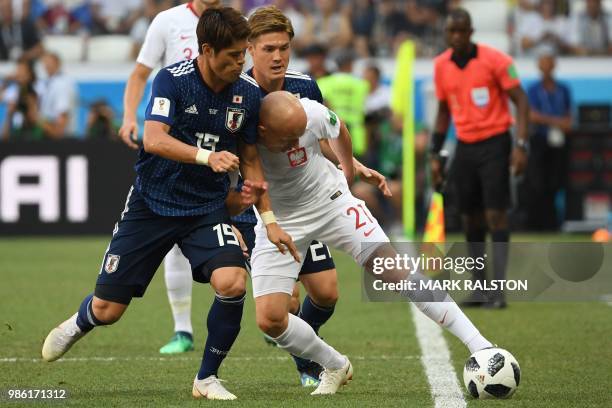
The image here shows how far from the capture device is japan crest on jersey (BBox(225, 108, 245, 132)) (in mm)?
6258

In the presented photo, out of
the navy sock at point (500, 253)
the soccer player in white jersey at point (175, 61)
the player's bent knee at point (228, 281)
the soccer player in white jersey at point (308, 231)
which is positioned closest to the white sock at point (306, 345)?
the soccer player in white jersey at point (308, 231)

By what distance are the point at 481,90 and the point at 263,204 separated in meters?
4.74

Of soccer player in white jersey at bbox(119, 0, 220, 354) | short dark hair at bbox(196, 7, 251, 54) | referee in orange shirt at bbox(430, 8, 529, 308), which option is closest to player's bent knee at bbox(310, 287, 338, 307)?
short dark hair at bbox(196, 7, 251, 54)

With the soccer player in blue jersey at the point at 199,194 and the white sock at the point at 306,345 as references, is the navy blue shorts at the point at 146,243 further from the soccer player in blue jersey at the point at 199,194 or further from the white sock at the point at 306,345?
the white sock at the point at 306,345

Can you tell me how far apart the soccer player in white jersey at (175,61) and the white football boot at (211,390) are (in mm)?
1813

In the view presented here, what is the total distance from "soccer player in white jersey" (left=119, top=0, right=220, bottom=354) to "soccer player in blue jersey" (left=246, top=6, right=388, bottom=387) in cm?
140

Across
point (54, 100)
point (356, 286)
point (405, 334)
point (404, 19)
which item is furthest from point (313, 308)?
point (404, 19)

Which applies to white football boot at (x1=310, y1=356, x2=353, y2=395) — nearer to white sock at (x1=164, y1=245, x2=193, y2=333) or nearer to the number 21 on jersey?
the number 21 on jersey

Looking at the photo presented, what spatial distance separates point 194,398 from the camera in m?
6.32

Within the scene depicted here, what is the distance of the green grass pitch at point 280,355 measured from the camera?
6383mm

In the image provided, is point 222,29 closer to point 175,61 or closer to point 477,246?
point 175,61

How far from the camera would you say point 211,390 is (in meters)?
6.29

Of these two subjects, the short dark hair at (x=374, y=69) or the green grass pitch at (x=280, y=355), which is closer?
the green grass pitch at (x=280, y=355)

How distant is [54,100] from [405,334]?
33.9 ft
